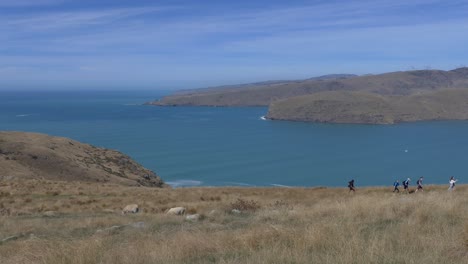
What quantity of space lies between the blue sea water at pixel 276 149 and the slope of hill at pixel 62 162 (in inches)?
998

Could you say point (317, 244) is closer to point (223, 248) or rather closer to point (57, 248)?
point (223, 248)

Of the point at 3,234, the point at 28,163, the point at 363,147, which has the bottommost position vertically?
the point at 363,147

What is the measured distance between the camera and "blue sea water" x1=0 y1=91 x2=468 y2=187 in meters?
89.8

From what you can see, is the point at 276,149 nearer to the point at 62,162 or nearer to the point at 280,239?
the point at 62,162

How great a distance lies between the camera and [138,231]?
9648mm

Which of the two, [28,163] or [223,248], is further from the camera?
[28,163]

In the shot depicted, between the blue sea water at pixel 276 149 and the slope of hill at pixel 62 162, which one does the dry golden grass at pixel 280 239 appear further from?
the blue sea water at pixel 276 149

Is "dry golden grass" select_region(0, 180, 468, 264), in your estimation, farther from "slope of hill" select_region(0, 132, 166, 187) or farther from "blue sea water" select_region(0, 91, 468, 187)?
"blue sea water" select_region(0, 91, 468, 187)

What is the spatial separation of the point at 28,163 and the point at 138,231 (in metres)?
38.2

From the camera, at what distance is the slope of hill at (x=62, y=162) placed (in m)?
41.7

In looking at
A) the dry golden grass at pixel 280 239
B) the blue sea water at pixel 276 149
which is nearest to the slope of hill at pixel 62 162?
the blue sea water at pixel 276 149

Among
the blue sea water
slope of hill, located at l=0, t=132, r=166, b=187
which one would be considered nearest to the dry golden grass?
slope of hill, located at l=0, t=132, r=166, b=187

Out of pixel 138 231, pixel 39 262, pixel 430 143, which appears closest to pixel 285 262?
pixel 39 262

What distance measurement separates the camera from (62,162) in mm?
45281
